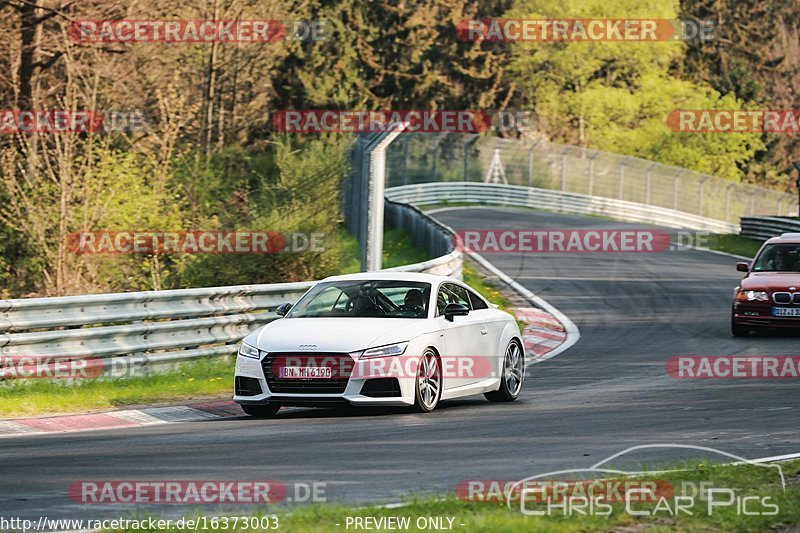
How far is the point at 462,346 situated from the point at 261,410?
2.06 meters

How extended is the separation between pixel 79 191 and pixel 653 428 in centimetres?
1252

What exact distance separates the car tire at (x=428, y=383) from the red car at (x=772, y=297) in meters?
8.58

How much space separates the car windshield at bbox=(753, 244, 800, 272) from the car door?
884cm

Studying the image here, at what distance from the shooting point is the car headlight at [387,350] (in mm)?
11829

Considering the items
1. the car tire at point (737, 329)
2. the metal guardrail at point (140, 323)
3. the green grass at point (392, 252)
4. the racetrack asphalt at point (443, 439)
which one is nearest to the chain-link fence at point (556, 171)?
the green grass at point (392, 252)

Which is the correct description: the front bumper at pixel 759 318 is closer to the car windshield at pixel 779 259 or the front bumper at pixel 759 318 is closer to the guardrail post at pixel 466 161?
the car windshield at pixel 779 259

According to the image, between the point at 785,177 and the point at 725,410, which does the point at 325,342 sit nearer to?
the point at 725,410

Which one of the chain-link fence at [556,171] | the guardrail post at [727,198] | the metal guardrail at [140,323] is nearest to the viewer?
the metal guardrail at [140,323]

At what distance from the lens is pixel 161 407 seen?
13164mm

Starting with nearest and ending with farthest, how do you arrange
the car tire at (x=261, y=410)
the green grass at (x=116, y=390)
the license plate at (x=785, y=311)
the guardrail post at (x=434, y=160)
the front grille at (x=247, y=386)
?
the front grille at (x=247, y=386)
the car tire at (x=261, y=410)
the green grass at (x=116, y=390)
the license plate at (x=785, y=311)
the guardrail post at (x=434, y=160)

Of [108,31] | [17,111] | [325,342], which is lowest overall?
[325,342]

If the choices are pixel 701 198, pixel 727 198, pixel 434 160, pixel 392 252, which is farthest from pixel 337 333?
pixel 727 198

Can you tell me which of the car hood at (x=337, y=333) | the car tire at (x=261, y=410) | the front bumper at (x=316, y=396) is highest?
the car hood at (x=337, y=333)

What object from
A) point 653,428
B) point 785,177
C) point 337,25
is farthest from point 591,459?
point 785,177
